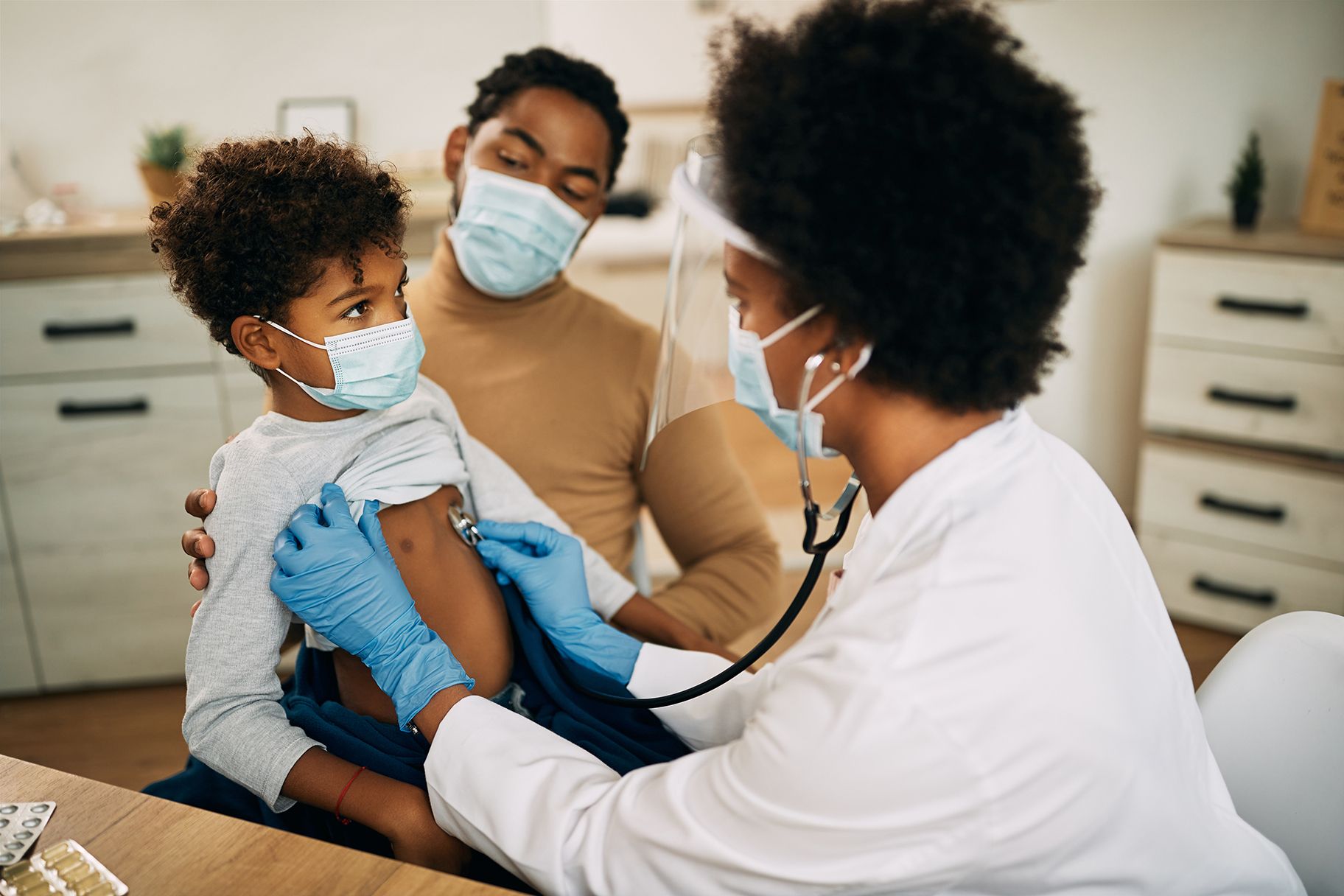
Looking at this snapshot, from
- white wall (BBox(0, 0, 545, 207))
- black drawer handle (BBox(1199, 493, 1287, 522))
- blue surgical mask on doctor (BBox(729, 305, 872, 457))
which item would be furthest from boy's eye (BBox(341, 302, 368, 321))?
black drawer handle (BBox(1199, 493, 1287, 522))

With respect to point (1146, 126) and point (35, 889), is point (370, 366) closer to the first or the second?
point (35, 889)

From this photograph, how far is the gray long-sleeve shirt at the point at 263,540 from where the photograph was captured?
1079 mm

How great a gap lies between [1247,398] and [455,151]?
195 cm

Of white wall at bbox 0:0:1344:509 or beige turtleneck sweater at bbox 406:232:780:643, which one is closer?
beige turtleneck sweater at bbox 406:232:780:643

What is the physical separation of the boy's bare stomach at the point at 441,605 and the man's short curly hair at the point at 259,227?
0.28 m

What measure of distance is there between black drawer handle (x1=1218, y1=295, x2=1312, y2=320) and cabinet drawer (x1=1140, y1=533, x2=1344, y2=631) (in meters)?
0.59

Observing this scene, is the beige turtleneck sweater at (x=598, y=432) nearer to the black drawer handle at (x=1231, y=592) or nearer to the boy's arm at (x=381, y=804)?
the boy's arm at (x=381, y=804)

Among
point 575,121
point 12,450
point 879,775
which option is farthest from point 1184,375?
point 12,450

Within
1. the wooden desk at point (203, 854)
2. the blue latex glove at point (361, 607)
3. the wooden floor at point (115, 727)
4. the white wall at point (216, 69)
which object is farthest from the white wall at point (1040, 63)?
the wooden desk at point (203, 854)

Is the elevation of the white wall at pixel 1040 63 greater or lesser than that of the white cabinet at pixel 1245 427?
greater

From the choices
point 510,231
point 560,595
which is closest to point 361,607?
point 560,595

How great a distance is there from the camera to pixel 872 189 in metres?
0.80

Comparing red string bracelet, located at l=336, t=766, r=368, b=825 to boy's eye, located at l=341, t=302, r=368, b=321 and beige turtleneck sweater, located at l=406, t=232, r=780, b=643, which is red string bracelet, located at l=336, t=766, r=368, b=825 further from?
beige turtleneck sweater, located at l=406, t=232, r=780, b=643

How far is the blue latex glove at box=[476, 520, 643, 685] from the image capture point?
50.4 inches
